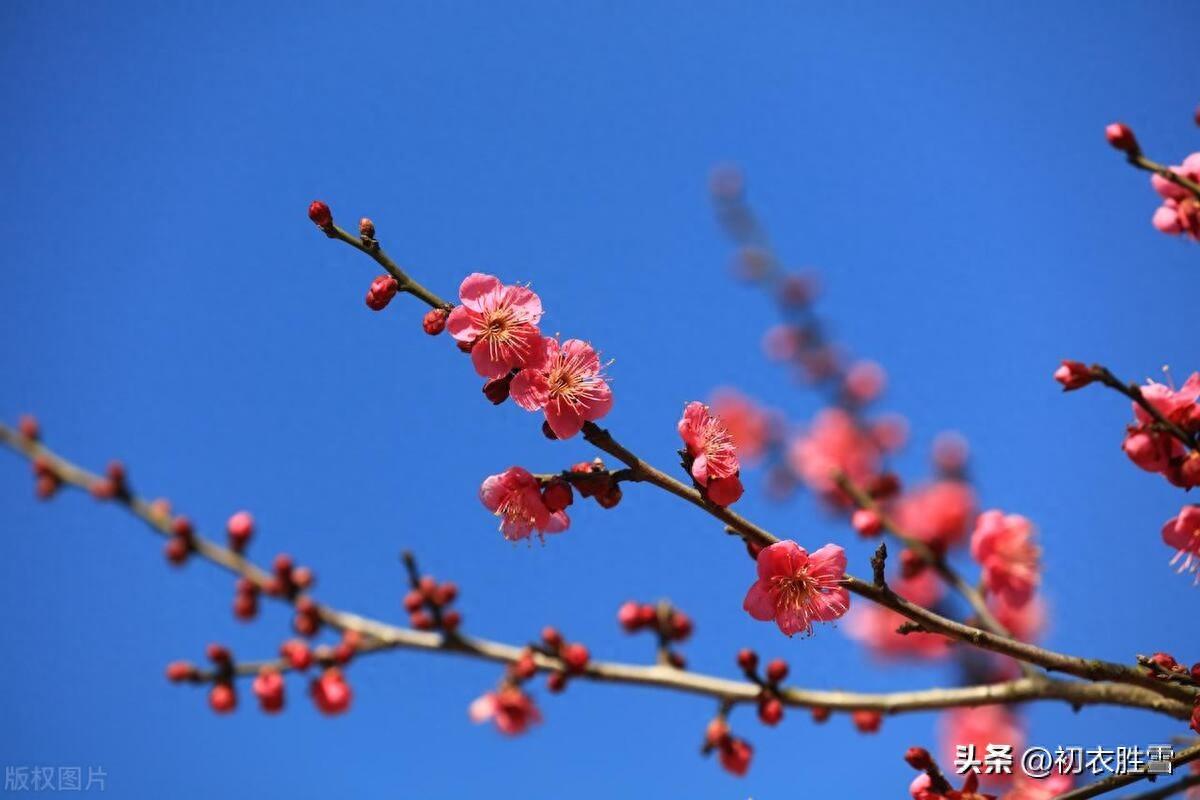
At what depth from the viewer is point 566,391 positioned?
2209 millimetres

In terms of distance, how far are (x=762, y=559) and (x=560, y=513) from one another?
21.3 inches

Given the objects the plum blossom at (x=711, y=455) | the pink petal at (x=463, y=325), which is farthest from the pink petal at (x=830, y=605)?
the pink petal at (x=463, y=325)

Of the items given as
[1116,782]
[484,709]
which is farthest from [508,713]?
[1116,782]

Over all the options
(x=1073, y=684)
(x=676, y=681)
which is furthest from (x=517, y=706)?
(x=1073, y=684)

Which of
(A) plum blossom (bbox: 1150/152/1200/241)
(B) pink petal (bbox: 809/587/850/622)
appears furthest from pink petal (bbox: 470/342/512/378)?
(A) plum blossom (bbox: 1150/152/1200/241)

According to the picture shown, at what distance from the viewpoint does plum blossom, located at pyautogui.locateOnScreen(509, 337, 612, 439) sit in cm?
221

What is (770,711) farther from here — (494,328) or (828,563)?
(494,328)

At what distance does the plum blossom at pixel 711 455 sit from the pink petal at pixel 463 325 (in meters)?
0.53

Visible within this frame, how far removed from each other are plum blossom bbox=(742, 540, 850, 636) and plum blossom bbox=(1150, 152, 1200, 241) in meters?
1.59

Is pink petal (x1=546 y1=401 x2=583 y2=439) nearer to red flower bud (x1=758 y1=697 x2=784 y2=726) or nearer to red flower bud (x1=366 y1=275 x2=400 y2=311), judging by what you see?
red flower bud (x1=366 y1=275 x2=400 y2=311)

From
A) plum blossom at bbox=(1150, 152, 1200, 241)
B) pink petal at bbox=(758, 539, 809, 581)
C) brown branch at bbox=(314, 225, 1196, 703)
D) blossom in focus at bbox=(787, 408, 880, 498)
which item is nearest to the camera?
brown branch at bbox=(314, 225, 1196, 703)

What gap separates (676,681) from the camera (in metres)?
3.24

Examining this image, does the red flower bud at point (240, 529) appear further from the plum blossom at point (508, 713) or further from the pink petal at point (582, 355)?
the pink petal at point (582, 355)

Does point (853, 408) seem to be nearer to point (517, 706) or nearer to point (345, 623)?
point (517, 706)
